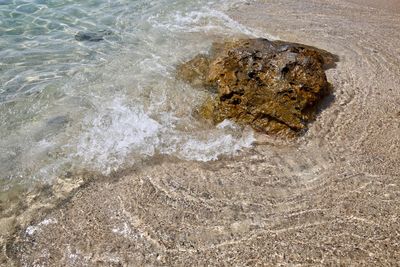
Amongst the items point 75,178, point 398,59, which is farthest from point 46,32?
point 398,59

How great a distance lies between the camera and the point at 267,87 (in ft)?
18.9

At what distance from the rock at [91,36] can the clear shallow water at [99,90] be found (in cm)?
14

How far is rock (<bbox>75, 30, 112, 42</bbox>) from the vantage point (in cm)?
838

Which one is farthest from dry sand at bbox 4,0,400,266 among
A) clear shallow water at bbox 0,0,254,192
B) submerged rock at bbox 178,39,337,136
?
clear shallow water at bbox 0,0,254,192

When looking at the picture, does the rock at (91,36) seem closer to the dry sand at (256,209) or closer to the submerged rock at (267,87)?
the submerged rock at (267,87)

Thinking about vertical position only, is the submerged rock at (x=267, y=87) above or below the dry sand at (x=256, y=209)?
above

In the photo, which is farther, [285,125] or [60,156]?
[285,125]

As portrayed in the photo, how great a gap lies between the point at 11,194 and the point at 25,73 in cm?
331

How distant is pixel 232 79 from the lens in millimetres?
5934

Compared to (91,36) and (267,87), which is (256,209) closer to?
(267,87)

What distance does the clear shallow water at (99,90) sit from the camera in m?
5.13

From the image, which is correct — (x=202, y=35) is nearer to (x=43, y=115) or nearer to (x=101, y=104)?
(x=101, y=104)

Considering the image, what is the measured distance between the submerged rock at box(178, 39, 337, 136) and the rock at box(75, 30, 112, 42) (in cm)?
346

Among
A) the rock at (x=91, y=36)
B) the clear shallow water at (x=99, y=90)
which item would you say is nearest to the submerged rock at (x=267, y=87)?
the clear shallow water at (x=99, y=90)
